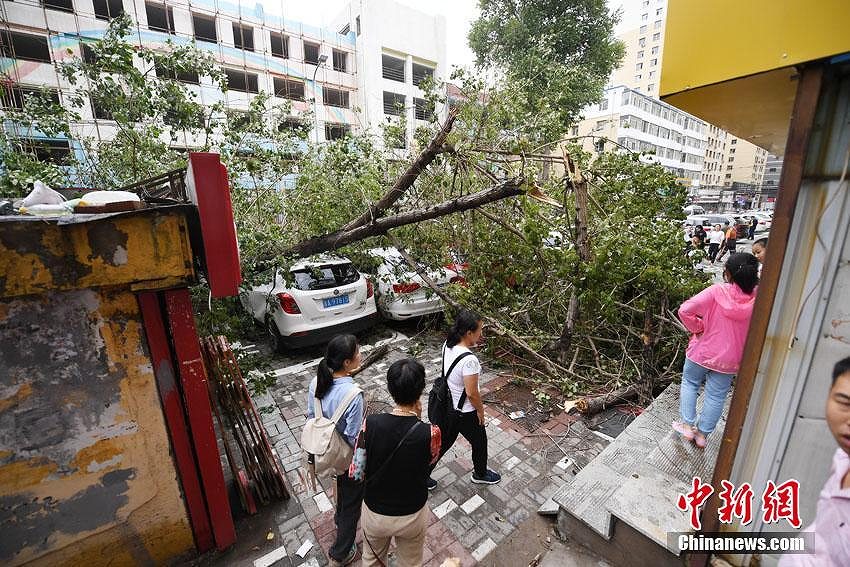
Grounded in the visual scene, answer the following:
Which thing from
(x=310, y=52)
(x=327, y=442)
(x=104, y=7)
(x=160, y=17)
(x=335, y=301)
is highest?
(x=310, y=52)

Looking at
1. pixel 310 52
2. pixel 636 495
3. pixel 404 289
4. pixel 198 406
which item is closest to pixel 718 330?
pixel 636 495

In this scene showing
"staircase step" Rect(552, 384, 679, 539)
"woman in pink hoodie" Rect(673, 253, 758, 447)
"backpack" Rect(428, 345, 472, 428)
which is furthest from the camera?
"backpack" Rect(428, 345, 472, 428)

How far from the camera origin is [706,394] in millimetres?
3072

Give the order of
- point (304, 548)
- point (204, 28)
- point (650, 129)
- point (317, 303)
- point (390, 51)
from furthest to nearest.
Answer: point (650, 129), point (390, 51), point (204, 28), point (317, 303), point (304, 548)

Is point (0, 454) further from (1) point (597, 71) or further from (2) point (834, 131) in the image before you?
(1) point (597, 71)

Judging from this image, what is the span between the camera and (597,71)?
1576cm

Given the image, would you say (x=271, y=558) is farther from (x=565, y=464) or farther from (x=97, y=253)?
(x=565, y=464)

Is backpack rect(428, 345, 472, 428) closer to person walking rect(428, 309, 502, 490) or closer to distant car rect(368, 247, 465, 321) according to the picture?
person walking rect(428, 309, 502, 490)

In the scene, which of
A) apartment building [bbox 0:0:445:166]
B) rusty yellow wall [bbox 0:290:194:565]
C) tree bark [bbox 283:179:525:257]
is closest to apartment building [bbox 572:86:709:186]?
apartment building [bbox 0:0:445:166]

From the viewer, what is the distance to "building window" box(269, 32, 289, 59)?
18859 mm

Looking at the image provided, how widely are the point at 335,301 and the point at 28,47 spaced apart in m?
17.8

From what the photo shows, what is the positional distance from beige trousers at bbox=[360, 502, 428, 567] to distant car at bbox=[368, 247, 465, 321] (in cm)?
455

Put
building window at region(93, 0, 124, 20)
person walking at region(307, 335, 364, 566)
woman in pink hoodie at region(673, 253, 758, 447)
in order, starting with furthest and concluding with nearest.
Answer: building window at region(93, 0, 124, 20) < woman in pink hoodie at region(673, 253, 758, 447) < person walking at region(307, 335, 364, 566)

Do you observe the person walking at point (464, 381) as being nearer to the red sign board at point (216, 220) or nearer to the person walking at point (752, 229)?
the red sign board at point (216, 220)
